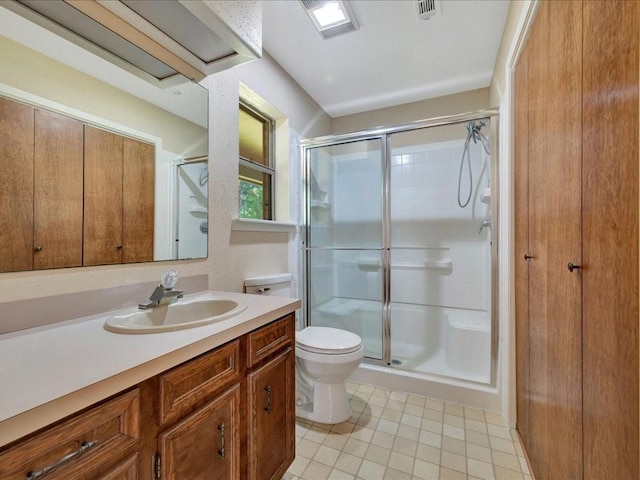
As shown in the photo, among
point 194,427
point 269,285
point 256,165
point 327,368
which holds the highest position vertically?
point 256,165

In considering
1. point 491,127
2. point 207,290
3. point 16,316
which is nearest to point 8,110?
point 16,316

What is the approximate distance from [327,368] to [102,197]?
4.51 feet

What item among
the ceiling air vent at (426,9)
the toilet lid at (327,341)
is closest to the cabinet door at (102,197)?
the toilet lid at (327,341)

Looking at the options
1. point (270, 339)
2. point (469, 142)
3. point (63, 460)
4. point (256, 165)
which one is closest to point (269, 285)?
point (270, 339)

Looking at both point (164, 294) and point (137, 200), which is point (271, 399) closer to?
point (164, 294)

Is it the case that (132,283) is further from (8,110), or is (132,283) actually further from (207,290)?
(8,110)

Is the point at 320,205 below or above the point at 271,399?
above

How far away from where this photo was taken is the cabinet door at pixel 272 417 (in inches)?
40.1

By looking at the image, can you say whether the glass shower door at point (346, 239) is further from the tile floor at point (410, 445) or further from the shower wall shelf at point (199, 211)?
the shower wall shelf at point (199, 211)

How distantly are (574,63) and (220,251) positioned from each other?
165 centimetres

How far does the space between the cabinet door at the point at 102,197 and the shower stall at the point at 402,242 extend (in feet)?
4.92

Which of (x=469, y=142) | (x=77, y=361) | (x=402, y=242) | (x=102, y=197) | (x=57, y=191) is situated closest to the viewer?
(x=77, y=361)

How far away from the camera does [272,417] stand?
1.13m

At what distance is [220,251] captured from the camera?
1617 mm
